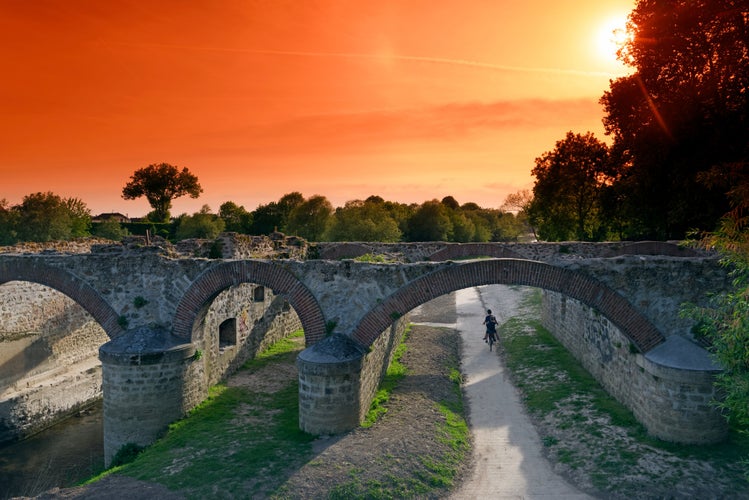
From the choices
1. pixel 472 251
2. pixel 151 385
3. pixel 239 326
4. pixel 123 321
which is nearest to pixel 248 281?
pixel 151 385

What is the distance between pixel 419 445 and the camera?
10.5m

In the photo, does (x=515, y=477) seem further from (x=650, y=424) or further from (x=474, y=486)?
(x=650, y=424)

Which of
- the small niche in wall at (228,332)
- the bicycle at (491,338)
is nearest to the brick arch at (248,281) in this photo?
the small niche in wall at (228,332)

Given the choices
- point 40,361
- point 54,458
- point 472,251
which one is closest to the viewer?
point 54,458

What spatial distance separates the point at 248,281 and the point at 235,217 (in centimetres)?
4773

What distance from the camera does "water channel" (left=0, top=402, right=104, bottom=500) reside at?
12539mm

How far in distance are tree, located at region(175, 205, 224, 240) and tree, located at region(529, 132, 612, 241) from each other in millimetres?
33546

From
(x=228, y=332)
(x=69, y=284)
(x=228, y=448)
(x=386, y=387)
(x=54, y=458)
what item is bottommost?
(x=54, y=458)

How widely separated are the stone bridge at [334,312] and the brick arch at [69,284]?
1.2 inches

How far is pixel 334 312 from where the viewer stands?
38.8ft

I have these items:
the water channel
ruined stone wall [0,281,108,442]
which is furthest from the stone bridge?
ruined stone wall [0,281,108,442]

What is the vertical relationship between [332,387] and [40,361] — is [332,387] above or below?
above

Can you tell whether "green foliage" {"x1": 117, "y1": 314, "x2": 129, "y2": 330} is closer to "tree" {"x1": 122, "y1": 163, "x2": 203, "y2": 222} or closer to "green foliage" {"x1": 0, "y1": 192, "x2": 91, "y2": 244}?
"green foliage" {"x1": 0, "y1": 192, "x2": 91, "y2": 244}

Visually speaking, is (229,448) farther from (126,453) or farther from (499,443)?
(499,443)
